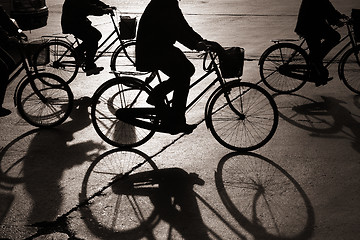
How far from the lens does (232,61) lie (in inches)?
245

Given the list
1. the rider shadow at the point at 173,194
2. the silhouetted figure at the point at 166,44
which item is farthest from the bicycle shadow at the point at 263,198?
the silhouetted figure at the point at 166,44

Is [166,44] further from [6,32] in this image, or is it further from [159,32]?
[6,32]

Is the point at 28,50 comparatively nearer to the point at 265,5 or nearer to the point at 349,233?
the point at 349,233

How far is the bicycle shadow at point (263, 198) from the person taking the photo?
4.91 metres

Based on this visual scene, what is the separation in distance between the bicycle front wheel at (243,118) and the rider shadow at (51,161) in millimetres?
1538

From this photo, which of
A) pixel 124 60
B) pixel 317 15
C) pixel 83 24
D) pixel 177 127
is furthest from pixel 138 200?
pixel 124 60

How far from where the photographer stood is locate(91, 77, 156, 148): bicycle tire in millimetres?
6629

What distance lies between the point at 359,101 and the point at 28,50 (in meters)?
4.90

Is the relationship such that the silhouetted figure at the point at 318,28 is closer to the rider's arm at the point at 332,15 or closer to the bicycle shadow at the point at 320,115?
the rider's arm at the point at 332,15

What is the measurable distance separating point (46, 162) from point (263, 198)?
2.58 metres

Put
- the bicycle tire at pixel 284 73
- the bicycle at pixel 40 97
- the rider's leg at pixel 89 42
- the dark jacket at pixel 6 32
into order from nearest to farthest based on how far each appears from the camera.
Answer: the dark jacket at pixel 6 32 → the bicycle at pixel 40 97 → the bicycle tire at pixel 284 73 → the rider's leg at pixel 89 42

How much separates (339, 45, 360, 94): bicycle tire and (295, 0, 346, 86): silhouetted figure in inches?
10.2

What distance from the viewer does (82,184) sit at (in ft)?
19.4

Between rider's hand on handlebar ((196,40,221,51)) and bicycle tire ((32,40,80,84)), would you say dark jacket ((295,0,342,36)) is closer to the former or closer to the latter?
rider's hand on handlebar ((196,40,221,51))
